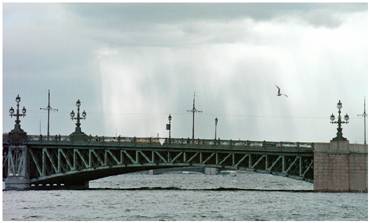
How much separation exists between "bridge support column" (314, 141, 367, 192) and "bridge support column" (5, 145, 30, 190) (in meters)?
21.5

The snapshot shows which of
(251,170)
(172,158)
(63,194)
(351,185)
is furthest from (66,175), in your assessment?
(351,185)

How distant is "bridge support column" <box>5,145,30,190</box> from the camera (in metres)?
81.9

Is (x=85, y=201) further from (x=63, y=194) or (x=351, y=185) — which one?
(x=351, y=185)

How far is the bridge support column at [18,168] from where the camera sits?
81.9m

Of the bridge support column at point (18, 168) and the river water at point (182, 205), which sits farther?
the bridge support column at point (18, 168)

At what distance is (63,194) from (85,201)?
388 inches

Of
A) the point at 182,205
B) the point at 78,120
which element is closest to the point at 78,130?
the point at 78,120

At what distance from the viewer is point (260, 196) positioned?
76.4 meters

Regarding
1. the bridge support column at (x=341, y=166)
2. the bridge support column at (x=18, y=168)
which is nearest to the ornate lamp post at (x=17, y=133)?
the bridge support column at (x=18, y=168)

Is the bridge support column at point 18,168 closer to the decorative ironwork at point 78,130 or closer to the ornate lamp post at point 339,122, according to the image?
the decorative ironwork at point 78,130

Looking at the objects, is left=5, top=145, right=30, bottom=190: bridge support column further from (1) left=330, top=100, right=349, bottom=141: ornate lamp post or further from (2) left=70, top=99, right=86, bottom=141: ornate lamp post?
(1) left=330, top=100, right=349, bottom=141: ornate lamp post

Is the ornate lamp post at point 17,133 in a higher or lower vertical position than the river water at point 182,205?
higher

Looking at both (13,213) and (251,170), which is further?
(251,170)

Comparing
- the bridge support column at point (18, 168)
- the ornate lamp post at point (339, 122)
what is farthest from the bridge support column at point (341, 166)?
the bridge support column at point (18, 168)
